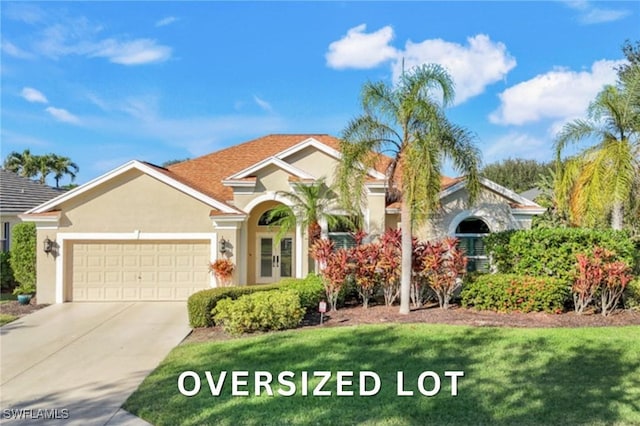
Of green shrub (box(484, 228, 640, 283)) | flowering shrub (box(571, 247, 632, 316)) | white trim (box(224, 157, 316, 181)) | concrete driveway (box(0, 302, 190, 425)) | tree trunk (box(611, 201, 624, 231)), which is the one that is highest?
white trim (box(224, 157, 316, 181))

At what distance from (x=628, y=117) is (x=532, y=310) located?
6.32m

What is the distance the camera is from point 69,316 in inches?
505

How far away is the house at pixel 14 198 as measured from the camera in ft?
62.3

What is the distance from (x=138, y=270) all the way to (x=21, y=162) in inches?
1401

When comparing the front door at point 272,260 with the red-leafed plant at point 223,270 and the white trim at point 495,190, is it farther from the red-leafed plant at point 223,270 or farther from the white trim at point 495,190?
the white trim at point 495,190

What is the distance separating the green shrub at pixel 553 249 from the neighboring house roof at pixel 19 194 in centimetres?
1977

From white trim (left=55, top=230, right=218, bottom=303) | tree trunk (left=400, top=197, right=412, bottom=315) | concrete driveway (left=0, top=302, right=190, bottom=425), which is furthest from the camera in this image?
white trim (left=55, top=230, right=218, bottom=303)

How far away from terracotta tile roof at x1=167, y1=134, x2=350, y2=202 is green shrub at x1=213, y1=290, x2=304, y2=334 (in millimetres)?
8224

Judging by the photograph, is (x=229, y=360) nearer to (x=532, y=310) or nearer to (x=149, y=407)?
(x=149, y=407)

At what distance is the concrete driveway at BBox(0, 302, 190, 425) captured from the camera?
21.1 feet

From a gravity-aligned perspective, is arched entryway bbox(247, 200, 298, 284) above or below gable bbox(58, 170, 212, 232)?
below

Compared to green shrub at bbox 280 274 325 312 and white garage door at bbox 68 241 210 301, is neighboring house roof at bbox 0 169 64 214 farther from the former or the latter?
green shrub at bbox 280 274 325 312

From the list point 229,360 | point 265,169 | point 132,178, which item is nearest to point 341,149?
point 265,169

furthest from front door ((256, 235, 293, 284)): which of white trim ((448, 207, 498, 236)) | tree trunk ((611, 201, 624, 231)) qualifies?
tree trunk ((611, 201, 624, 231))
